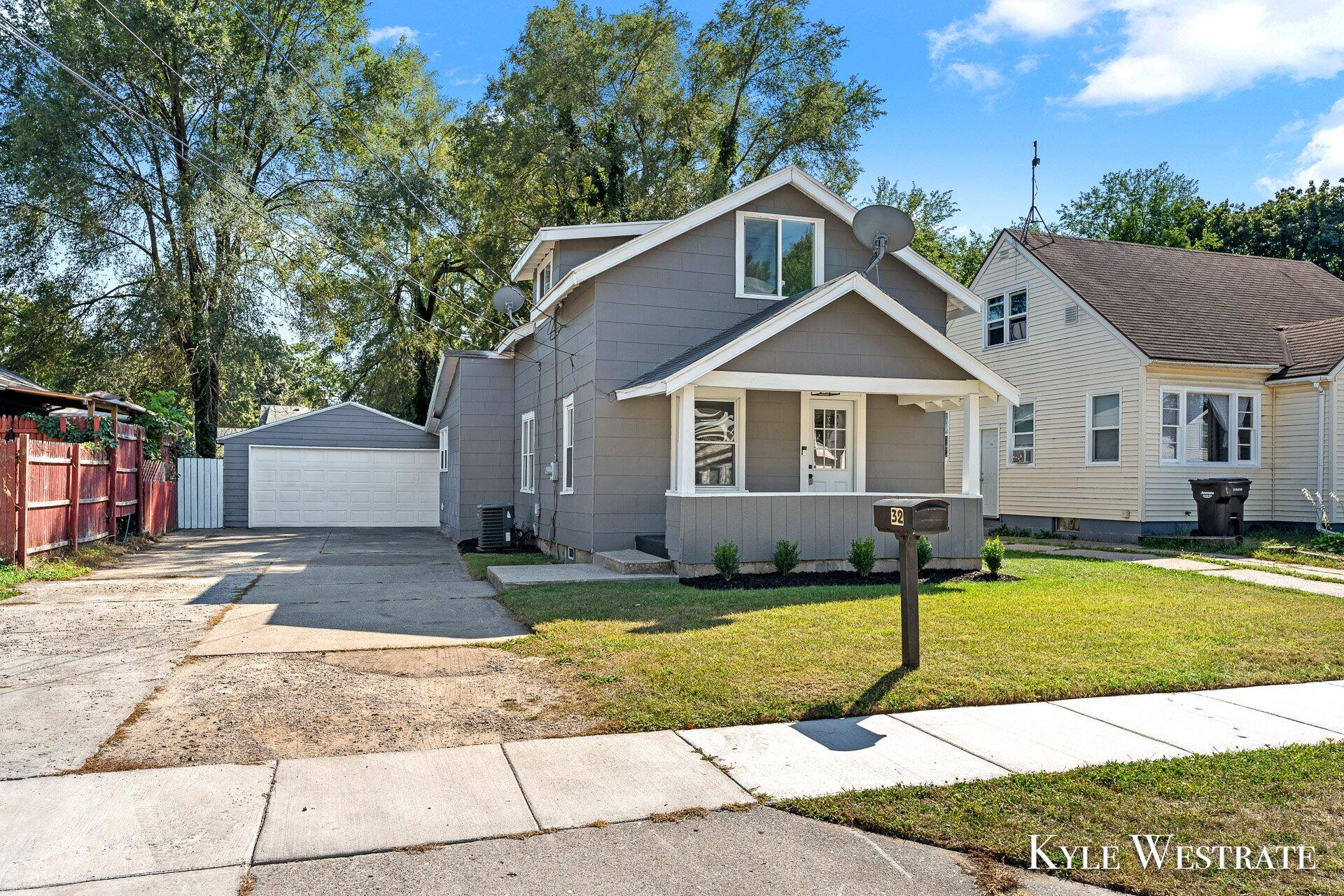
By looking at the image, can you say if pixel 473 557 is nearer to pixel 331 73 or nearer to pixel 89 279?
pixel 89 279

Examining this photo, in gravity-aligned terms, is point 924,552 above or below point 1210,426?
below

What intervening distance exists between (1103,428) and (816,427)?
27.5ft

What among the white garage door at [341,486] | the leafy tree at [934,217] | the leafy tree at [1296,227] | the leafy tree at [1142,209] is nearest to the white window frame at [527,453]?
the white garage door at [341,486]

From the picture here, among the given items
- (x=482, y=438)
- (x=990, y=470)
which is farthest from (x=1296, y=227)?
(x=482, y=438)

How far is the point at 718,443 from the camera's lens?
A: 13148mm

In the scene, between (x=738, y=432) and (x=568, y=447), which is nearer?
(x=738, y=432)

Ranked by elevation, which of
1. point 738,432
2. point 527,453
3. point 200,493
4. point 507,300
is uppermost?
point 507,300

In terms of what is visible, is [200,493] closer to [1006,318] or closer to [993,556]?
[993,556]

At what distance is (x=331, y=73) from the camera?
28000 mm

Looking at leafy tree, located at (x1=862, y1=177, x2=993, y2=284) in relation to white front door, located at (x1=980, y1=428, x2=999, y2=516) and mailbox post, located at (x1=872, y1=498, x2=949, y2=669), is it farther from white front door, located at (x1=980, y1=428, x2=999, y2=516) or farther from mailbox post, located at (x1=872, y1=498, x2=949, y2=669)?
mailbox post, located at (x1=872, y1=498, x2=949, y2=669)

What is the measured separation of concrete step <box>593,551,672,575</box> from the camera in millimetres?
11312

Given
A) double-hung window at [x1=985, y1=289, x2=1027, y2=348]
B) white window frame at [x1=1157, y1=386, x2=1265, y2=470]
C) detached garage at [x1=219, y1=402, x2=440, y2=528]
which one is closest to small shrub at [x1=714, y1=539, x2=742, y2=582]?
white window frame at [x1=1157, y1=386, x2=1265, y2=470]

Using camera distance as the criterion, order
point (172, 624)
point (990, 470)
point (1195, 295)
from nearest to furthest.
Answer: point (172, 624), point (1195, 295), point (990, 470)

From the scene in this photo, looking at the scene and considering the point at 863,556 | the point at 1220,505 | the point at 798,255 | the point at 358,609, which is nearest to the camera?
the point at 358,609
